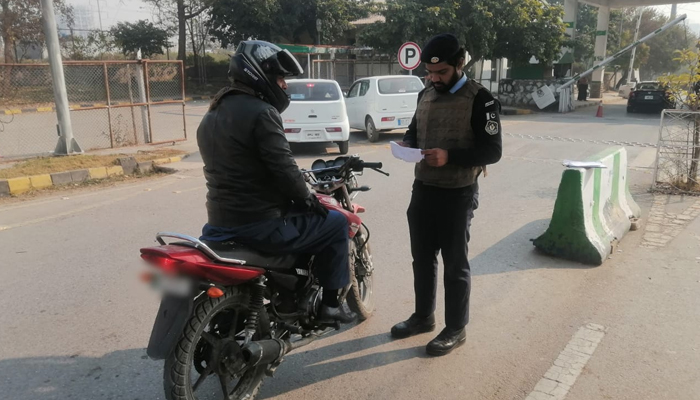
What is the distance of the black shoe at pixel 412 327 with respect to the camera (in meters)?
3.81

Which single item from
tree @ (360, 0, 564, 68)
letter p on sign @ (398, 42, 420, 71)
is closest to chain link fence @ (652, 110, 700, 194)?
letter p on sign @ (398, 42, 420, 71)

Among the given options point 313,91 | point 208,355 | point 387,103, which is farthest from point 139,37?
point 208,355

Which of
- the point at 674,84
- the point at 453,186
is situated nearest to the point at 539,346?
the point at 453,186

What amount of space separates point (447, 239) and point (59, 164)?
817 cm

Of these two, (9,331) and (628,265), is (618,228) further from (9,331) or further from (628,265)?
(9,331)

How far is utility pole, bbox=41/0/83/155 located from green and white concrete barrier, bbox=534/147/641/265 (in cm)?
895

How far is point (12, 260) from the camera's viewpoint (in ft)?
17.2

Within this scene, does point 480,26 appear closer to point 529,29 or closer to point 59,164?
point 529,29

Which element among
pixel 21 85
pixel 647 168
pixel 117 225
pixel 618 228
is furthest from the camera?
pixel 21 85

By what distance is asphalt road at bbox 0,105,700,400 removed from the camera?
3.23 metres

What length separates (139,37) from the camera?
33.0 m

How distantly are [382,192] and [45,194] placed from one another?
499 centimetres

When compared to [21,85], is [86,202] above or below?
below

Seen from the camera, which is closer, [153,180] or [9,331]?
[9,331]
